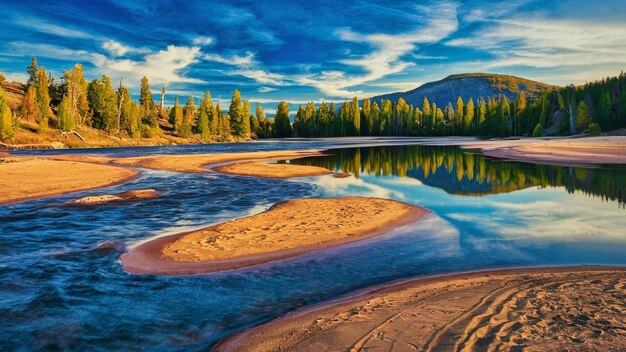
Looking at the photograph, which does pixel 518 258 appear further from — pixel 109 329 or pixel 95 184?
pixel 95 184

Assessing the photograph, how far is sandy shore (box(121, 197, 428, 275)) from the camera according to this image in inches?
441

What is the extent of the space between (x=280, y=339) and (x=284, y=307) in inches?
66.5

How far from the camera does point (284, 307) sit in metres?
8.34

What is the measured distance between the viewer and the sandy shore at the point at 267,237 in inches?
441

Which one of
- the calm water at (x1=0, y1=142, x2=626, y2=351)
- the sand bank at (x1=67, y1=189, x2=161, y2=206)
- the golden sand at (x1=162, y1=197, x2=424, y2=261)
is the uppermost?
the sand bank at (x1=67, y1=189, x2=161, y2=206)

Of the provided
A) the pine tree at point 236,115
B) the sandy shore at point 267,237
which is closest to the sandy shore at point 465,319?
the sandy shore at point 267,237

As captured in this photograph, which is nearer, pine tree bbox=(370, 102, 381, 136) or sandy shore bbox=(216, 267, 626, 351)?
sandy shore bbox=(216, 267, 626, 351)

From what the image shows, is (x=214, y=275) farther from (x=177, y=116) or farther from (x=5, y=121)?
(x=177, y=116)

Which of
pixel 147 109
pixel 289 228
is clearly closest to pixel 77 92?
pixel 147 109

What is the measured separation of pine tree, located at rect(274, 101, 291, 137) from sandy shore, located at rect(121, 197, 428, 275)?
146m

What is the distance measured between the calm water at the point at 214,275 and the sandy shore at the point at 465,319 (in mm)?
1029

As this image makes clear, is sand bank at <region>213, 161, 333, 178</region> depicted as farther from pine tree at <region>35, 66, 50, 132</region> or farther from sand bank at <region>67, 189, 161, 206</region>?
pine tree at <region>35, 66, 50, 132</region>

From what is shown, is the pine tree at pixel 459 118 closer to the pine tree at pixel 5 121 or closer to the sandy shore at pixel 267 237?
the pine tree at pixel 5 121

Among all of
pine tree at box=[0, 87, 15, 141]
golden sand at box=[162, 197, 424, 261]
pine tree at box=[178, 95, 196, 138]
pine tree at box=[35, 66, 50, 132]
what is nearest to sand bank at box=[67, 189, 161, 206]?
golden sand at box=[162, 197, 424, 261]
